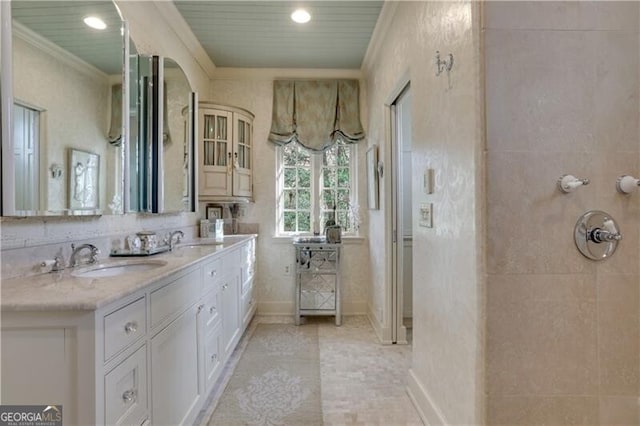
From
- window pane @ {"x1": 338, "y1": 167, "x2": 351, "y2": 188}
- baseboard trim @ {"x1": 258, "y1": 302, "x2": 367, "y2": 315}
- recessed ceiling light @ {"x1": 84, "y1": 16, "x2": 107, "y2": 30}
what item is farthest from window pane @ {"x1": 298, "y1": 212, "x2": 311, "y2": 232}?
recessed ceiling light @ {"x1": 84, "y1": 16, "x2": 107, "y2": 30}

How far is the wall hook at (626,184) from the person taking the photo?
45.1 inches

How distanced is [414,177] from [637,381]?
1.32 m

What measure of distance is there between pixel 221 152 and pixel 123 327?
2.24m

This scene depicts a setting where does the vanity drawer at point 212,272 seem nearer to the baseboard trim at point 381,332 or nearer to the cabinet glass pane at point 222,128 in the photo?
the cabinet glass pane at point 222,128

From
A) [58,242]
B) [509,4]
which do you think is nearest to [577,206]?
[509,4]

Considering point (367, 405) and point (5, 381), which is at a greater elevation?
point (5, 381)

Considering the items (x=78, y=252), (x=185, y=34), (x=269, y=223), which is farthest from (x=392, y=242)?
(x=185, y=34)

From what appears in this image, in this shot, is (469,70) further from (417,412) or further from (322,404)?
(322,404)

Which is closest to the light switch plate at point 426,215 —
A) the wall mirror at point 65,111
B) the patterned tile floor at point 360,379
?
the patterned tile floor at point 360,379

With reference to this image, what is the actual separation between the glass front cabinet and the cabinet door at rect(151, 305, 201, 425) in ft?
5.10

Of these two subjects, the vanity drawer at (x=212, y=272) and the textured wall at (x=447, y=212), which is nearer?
the textured wall at (x=447, y=212)

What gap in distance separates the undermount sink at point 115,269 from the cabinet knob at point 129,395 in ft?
1.75

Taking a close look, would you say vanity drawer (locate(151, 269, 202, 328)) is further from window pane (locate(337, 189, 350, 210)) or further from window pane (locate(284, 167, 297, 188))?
window pane (locate(337, 189, 350, 210))

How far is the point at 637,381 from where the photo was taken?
1.16 metres
